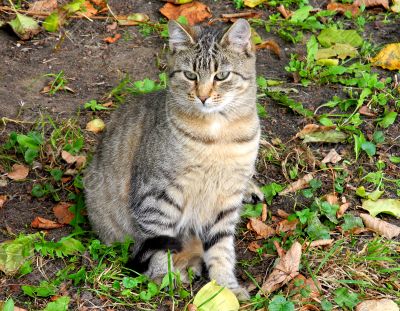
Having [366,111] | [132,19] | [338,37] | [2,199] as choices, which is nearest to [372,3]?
[338,37]

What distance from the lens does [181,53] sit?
389 cm

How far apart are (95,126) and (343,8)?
2.70m

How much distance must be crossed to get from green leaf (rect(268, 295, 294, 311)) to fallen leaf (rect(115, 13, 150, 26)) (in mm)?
3338

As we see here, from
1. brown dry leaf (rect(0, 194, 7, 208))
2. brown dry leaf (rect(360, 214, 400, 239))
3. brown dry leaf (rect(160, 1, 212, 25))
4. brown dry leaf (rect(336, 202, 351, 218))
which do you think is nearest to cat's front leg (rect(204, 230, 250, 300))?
brown dry leaf (rect(336, 202, 351, 218))

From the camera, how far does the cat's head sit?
3.76 m

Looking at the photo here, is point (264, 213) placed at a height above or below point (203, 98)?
below

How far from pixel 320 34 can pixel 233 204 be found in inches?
96.8

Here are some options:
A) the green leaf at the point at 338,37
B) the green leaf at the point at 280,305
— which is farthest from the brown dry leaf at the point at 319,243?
the green leaf at the point at 338,37

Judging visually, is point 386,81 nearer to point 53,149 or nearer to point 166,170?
point 166,170

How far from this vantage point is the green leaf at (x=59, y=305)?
349cm

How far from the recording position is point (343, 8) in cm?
625

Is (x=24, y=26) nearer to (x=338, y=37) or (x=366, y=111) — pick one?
(x=338, y=37)

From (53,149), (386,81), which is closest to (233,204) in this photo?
(53,149)

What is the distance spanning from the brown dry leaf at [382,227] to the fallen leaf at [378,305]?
0.62m
